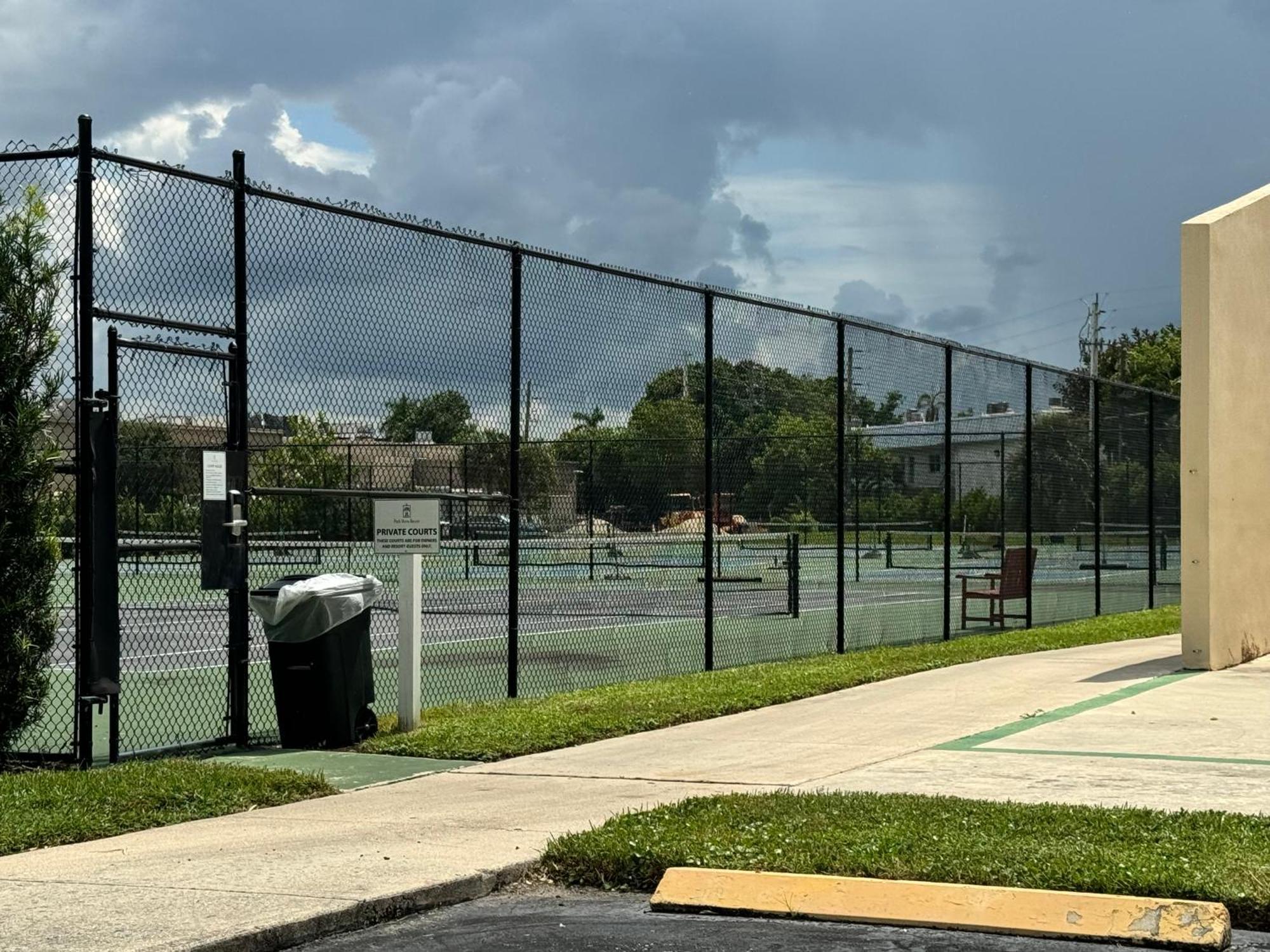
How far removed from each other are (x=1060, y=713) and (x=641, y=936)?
7.16m

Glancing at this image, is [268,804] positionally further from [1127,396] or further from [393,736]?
[1127,396]

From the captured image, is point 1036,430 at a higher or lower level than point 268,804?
higher

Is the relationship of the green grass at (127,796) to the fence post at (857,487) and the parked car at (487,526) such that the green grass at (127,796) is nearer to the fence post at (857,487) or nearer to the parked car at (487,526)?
the parked car at (487,526)

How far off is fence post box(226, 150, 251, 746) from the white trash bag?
14cm

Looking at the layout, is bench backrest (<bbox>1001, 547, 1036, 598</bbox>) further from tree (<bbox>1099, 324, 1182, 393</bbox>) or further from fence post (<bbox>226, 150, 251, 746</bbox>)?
tree (<bbox>1099, 324, 1182, 393</bbox>)

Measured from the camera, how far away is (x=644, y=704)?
12516 millimetres

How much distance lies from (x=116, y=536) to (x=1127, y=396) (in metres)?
19.8

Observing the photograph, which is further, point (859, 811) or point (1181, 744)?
point (1181, 744)

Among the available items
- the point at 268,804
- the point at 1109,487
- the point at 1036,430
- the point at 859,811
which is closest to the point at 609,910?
the point at 859,811

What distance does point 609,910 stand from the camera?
6613mm

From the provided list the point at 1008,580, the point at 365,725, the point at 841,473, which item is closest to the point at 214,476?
the point at 365,725

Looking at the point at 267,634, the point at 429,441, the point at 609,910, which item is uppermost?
the point at 429,441

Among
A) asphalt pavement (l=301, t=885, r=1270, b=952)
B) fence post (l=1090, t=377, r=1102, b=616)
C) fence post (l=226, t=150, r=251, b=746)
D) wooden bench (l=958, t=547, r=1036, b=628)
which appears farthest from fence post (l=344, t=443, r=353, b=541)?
fence post (l=1090, t=377, r=1102, b=616)

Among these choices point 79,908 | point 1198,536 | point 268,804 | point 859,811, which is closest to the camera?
point 79,908
